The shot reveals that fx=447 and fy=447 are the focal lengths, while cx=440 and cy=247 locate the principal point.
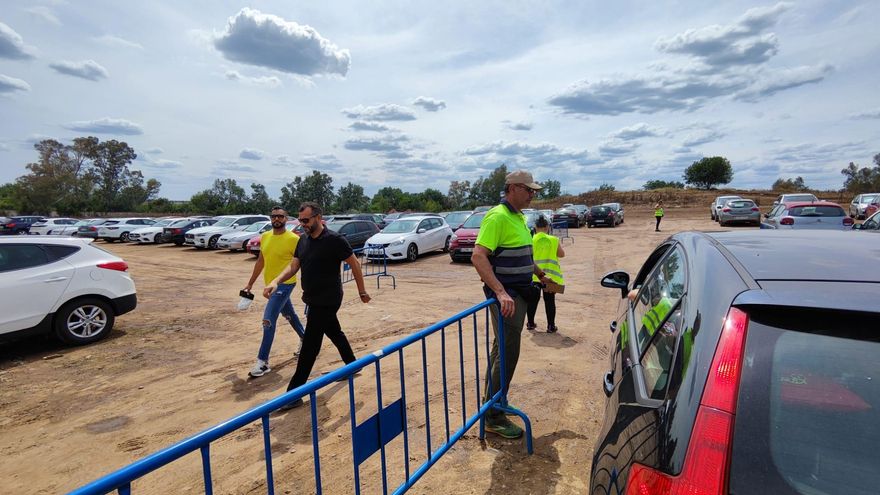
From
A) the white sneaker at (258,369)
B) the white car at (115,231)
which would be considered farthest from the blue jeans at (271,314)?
the white car at (115,231)

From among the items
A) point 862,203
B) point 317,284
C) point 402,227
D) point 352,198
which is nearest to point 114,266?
point 317,284

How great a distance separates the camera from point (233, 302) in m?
9.43

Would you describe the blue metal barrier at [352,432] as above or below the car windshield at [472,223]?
below

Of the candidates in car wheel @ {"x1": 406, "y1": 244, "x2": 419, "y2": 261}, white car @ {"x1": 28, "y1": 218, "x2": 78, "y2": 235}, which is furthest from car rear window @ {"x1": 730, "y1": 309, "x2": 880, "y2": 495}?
white car @ {"x1": 28, "y1": 218, "x2": 78, "y2": 235}

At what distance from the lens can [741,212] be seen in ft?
72.4

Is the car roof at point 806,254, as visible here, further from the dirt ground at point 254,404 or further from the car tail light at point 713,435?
the dirt ground at point 254,404

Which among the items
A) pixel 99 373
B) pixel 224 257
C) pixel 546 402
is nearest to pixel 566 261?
pixel 546 402

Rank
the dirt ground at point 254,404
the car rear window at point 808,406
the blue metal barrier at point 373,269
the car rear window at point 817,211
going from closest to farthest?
the car rear window at point 808,406, the dirt ground at point 254,404, the blue metal barrier at point 373,269, the car rear window at point 817,211

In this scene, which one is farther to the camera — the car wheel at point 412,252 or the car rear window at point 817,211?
the car wheel at point 412,252

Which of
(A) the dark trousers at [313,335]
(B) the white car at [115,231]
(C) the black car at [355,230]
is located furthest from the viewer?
(B) the white car at [115,231]

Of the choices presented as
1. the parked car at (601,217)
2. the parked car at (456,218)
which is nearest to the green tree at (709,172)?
the parked car at (601,217)

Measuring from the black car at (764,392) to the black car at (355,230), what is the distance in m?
15.7

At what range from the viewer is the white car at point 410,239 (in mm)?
14977

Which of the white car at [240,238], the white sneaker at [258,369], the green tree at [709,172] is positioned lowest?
the white sneaker at [258,369]
